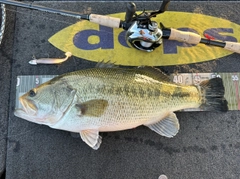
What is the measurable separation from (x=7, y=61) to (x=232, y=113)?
1.86 meters

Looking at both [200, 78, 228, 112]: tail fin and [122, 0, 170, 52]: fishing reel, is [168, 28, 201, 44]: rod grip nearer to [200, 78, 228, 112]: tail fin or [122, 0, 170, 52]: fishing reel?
[122, 0, 170, 52]: fishing reel

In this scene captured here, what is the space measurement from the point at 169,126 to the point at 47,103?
2.85 feet

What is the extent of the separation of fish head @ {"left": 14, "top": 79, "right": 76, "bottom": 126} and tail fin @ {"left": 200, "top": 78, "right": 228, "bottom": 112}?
3.12 ft

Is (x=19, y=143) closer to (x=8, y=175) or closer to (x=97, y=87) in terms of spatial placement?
(x=8, y=175)

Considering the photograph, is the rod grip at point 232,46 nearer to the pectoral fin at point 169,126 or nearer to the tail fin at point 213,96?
the tail fin at point 213,96

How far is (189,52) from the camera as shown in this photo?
7.93 feet

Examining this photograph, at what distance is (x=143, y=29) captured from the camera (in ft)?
6.82

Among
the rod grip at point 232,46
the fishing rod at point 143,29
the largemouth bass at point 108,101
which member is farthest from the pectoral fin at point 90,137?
the rod grip at point 232,46

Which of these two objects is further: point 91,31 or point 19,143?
point 91,31

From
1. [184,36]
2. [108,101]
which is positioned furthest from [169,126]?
[184,36]

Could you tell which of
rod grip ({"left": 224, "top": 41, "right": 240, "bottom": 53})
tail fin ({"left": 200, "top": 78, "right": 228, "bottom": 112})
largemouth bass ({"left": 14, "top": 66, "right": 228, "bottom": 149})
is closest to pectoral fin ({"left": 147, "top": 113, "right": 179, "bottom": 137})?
largemouth bass ({"left": 14, "top": 66, "right": 228, "bottom": 149})

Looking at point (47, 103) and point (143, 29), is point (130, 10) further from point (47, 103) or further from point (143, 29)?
point (47, 103)

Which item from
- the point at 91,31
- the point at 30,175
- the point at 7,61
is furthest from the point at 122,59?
the point at 30,175

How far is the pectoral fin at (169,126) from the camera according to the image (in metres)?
2.07
